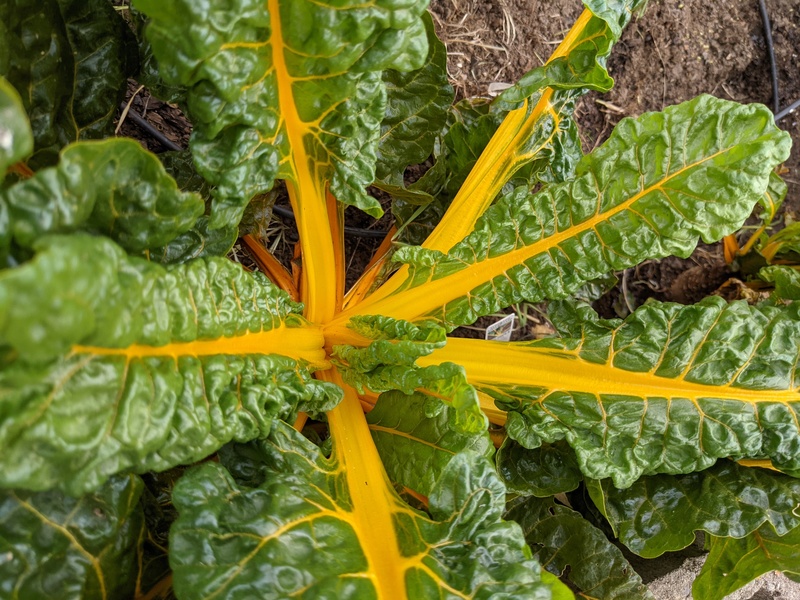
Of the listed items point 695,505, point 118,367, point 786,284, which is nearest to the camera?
point 118,367

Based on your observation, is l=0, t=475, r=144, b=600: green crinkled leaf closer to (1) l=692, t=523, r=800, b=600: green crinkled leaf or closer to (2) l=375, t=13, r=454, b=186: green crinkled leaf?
(2) l=375, t=13, r=454, b=186: green crinkled leaf

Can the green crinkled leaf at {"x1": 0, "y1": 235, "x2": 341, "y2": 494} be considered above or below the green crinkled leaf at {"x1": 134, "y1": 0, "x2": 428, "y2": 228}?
below

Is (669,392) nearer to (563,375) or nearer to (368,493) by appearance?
(563,375)

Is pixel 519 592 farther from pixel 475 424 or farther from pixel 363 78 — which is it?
pixel 363 78

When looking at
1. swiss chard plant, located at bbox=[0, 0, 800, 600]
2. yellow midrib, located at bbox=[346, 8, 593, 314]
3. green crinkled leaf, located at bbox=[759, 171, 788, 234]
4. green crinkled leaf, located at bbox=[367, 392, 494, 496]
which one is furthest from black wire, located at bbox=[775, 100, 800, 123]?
green crinkled leaf, located at bbox=[367, 392, 494, 496]

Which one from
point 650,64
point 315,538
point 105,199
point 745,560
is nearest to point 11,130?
point 105,199

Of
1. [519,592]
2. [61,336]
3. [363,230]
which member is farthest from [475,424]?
[363,230]

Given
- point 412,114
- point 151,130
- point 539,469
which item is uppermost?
A: point 151,130
